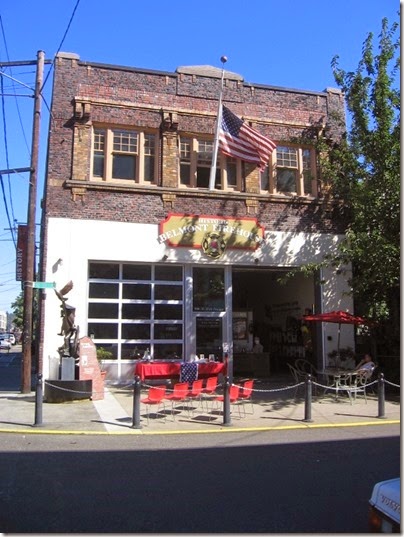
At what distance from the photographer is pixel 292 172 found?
19.4m

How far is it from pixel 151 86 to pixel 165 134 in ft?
5.59

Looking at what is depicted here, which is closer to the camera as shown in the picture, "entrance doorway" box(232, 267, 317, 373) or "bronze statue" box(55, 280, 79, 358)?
"bronze statue" box(55, 280, 79, 358)

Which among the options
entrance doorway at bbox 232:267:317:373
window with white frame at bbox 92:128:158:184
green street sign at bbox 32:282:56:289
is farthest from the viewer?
entrance doorway at bbox 232:267:317:373

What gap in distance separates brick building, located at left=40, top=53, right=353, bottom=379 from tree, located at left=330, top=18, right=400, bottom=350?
5.73 feet

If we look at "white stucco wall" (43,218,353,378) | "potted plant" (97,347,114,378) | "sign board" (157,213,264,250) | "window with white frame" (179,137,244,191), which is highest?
"window with white frame" (179,137,244,191)

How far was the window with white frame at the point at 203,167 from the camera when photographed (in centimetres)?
1820

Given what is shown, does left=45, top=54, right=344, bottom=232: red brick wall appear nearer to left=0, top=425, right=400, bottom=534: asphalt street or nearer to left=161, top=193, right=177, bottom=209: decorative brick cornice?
left=161, top=193, right=177, bottom=209: decorative brick cornice

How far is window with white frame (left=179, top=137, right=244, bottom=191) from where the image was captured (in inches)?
717

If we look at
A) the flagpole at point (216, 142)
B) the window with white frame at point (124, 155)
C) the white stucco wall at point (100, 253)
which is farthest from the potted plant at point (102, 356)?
the flagpole at point (216, 142)

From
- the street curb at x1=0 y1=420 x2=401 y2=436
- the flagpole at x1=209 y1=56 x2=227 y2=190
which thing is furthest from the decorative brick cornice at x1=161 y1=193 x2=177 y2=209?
the street curb at x1=0 y1=420 x2=401 y2=436

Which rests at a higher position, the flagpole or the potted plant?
the flagpole

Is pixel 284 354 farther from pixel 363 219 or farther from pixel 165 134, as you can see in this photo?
pixel 165 134

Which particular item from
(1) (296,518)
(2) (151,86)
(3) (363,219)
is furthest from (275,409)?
(2) (151,86)

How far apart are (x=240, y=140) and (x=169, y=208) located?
320cm
